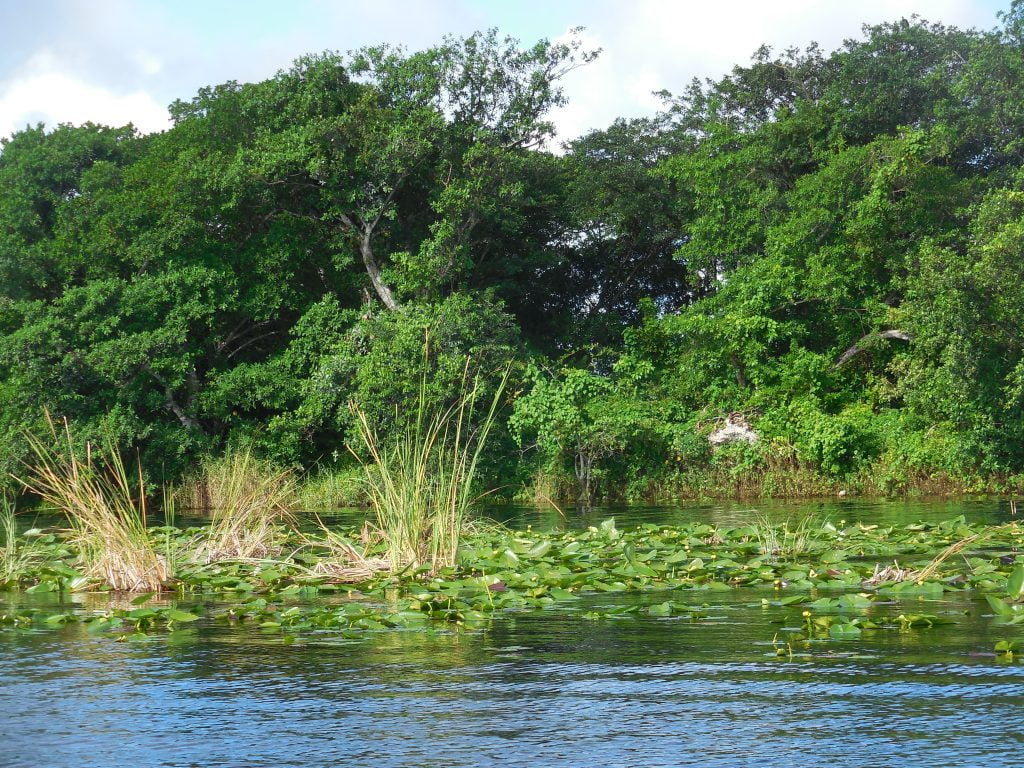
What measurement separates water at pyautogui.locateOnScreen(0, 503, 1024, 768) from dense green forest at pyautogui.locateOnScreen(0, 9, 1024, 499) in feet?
62.6

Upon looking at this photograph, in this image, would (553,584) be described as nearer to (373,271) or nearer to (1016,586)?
(1016,586)

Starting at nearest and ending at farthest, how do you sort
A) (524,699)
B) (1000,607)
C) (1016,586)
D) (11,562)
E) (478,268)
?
(524,699), (1000,607), (1016,586), (11,562), (478,268)

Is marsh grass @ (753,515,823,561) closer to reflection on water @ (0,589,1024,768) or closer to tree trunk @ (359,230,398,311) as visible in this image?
reflection on water @ (0,589,1024,768)

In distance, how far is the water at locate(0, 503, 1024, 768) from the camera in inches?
179

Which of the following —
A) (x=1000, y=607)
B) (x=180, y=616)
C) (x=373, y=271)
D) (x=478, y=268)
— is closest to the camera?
(x=1000, y=607)

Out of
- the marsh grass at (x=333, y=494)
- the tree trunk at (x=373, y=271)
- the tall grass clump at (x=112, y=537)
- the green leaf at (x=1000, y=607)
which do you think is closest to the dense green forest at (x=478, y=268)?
the tree trunk at (x=373, y=271)

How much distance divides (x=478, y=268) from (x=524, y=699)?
28.9 metres

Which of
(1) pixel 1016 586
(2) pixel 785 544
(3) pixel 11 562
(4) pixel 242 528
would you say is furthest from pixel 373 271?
(1) pixel 1016 586

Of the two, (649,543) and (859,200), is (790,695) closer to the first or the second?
(649,543)

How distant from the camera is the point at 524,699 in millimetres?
5449

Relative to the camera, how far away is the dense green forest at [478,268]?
88.4 ft

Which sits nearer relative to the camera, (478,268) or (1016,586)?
(1016,586)

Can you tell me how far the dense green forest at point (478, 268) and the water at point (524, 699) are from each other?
751 inches

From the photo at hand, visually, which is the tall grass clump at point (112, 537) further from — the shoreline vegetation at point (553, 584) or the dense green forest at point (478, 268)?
the dense green forest at point (478, 268)
